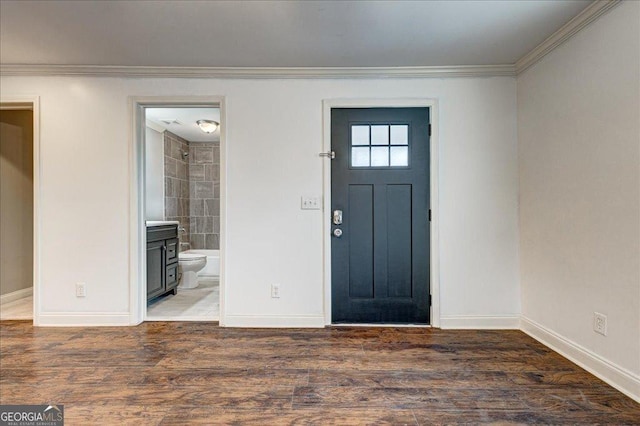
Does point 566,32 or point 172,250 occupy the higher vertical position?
point 566,32

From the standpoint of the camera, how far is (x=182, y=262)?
179 inches

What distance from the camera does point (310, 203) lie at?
3.13m

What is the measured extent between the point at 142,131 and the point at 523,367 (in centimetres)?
363

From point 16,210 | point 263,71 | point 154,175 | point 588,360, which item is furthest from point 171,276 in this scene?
point 588,360

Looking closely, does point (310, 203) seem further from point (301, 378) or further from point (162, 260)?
point (162, 260)

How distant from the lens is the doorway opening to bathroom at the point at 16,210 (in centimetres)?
388

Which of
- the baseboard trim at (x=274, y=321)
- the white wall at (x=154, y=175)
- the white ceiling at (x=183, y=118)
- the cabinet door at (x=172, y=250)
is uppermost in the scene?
the white ceiling at (x=183, y=118)

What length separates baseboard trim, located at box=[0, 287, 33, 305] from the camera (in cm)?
382

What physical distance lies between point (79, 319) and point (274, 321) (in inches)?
68.7

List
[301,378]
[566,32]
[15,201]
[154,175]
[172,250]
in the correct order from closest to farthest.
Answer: [301,378], [566,32], [15,201], [172,250], [154,175]

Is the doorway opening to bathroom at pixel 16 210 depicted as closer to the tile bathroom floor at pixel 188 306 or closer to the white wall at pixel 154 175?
the white wall at pixel 154 175

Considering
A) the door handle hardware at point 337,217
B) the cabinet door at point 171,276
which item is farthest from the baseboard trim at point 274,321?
the cabinet door at point 171,276

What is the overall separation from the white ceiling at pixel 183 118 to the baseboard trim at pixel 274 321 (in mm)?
2347

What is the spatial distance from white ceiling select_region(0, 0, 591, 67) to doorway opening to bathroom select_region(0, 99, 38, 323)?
4.73 feet
